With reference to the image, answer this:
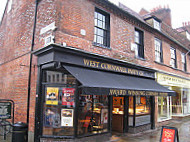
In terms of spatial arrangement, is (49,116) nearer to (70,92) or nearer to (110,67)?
(70,92)

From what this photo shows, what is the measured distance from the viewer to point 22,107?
764 cm

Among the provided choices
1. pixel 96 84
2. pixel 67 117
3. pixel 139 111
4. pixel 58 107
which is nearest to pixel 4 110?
pixel 58 107

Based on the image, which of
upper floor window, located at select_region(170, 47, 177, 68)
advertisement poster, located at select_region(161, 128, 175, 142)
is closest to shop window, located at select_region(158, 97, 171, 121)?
upper floor window, located at select_region(170, 47, 177, 68)

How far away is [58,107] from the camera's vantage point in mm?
6645

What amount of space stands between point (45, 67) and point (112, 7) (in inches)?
187

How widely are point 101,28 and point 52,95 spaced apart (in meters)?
4.03

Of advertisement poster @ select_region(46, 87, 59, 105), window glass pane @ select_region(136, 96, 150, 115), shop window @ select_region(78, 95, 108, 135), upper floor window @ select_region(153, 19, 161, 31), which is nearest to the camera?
advertisement poster @ select_region(46, 87, 59, 105)

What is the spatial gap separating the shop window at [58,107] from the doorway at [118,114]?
3866mm

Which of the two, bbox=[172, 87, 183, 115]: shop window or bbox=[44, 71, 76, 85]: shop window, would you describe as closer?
bbox=[44, 71, 76, 85]: shop window

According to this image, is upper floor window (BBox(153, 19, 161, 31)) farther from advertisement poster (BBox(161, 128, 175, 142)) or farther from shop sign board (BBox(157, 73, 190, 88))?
advertisement poster (BBox(161, 128, 175, 142))

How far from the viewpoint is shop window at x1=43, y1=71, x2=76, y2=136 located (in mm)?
6543

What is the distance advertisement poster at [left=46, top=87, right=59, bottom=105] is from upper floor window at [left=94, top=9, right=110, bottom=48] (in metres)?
3.01

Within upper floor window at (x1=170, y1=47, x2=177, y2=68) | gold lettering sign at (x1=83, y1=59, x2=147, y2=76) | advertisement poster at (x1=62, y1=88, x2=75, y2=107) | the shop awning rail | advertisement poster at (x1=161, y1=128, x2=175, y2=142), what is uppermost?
upper floor window at (x1=170, y1=47, x2=177, y2=68)

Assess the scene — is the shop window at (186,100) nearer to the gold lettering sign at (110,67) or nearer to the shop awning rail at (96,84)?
the gold lettering sign at (110,67)
